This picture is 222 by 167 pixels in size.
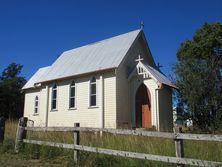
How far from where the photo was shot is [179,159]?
6.72m

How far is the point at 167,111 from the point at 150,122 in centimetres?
164

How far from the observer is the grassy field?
7992mm

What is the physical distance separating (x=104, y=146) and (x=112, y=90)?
1047 cm

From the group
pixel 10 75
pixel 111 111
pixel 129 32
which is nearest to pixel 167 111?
pixel 111 111

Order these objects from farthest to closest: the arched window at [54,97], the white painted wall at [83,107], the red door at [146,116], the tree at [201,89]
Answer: the arched window at [54,97], the red door at [146,116], the white painted wall at [83,107], the tree at [201,89]

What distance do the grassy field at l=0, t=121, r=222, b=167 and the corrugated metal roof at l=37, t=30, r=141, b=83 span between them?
392 inches

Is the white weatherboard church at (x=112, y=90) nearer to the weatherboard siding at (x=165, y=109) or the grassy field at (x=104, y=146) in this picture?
the weatherboard siding at (x=165, y=109)

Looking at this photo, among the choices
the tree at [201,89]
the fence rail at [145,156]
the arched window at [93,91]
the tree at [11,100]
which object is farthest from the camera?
the tree at [11,100]

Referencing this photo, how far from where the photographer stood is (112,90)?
66.1ft

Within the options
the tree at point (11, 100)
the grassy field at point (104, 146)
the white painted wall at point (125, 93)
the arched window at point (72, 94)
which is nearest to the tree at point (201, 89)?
the white painted wall at point (125, 93)

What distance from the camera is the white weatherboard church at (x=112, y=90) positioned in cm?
2002

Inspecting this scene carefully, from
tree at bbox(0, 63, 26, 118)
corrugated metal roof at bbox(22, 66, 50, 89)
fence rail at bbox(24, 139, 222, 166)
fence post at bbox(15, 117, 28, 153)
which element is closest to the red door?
fence post at bbox(15, 117, 28, 153)

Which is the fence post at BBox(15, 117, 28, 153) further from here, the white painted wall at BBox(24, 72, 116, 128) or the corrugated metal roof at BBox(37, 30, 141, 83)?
the corrugated metal roof at BBox(37, 30, 141, 83)

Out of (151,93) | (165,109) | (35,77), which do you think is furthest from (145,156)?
(35,77)
